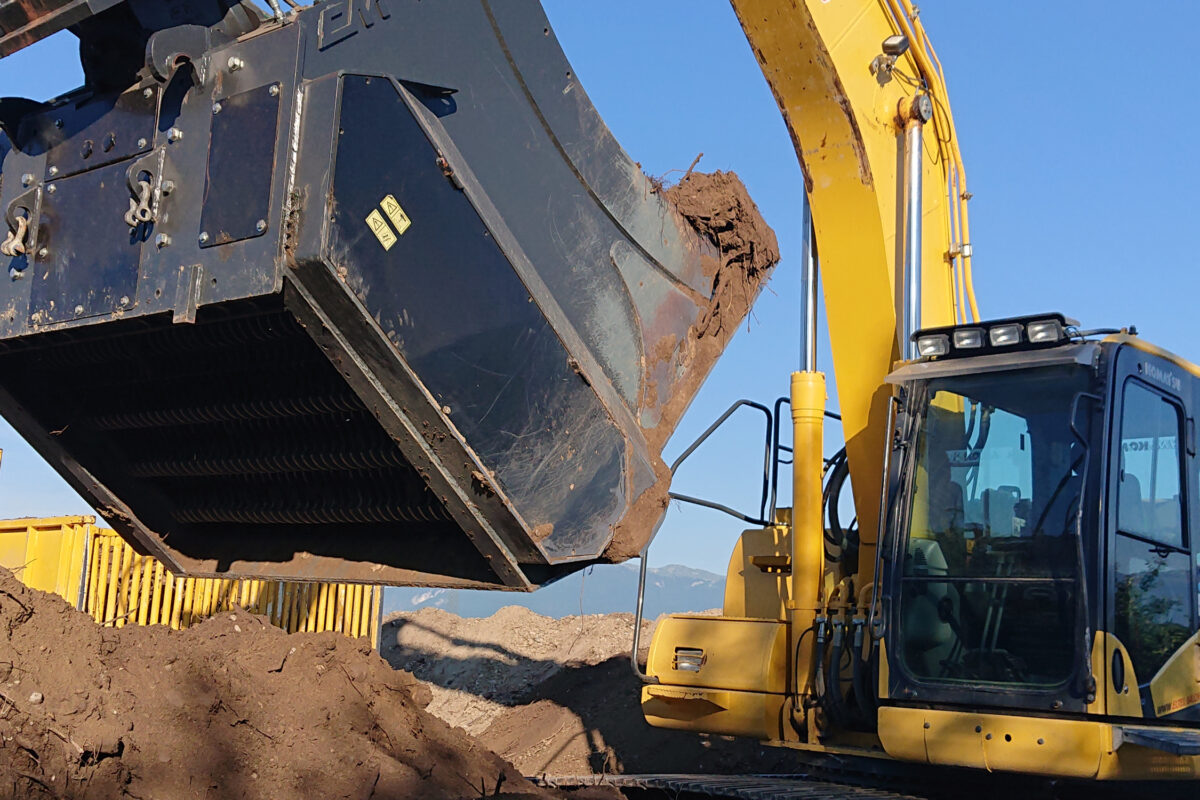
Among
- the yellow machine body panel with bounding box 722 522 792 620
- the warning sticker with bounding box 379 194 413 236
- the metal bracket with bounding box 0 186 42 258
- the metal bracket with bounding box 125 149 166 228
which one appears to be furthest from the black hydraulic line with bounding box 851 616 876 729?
the metal bracket with bounding box 0 186 42 258

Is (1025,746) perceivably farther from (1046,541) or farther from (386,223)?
(386,223)

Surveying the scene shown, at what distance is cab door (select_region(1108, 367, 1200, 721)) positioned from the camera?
12.3 ft

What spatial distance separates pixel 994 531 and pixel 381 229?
2.26 m

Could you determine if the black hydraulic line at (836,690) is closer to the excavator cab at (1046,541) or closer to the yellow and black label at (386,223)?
the excavator cab at (1046,541)

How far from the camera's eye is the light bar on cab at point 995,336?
3938 millimetres

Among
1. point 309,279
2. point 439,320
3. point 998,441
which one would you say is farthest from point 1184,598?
point 309,279

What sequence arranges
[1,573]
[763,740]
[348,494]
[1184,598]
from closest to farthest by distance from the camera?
1. [1,573]
2. [348,494]
3. [1184,598]
4. [763,740]

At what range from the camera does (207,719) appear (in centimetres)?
335

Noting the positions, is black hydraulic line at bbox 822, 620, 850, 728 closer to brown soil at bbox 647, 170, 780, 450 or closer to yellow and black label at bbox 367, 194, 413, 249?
brown soil at bbox 647, 170, 780, 450

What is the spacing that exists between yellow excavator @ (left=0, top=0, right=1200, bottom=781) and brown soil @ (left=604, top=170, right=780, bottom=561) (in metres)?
0.02

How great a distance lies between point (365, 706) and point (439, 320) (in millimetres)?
1405

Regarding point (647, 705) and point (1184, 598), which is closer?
point (1184, 598)

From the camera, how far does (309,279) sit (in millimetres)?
2992

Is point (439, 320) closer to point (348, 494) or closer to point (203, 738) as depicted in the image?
point (348, 494)
